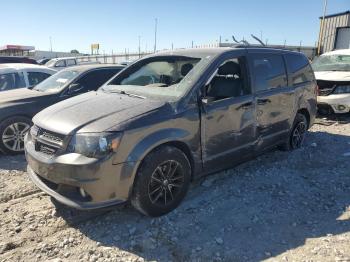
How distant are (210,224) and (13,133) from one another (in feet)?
13.6

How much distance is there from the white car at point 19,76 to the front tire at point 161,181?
5793 millimetres

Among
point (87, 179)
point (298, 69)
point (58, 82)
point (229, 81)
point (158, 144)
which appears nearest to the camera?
point (87, 179)

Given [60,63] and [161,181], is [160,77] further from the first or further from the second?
[60,63]

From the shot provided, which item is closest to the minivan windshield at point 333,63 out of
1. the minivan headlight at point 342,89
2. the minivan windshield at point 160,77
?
the minivan headlight at point 342,89

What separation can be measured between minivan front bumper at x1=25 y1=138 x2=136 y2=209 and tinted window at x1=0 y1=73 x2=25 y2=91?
5583 mm

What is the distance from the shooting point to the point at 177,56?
195 inches

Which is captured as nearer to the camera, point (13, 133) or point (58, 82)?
point (13, 133)

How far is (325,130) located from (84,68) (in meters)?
5.32

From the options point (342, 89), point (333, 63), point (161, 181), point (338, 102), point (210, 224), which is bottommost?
point (210, 224)

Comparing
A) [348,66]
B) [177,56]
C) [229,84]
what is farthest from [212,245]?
[348,66]

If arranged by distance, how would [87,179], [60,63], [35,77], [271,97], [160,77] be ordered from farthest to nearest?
1. [60,63]
2. [35,77]
3. [271,97]
4. [160,77]
5. [87,179]

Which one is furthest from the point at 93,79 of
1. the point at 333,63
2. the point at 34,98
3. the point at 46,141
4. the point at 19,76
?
the point at 333,63

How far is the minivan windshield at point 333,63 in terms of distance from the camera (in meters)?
9.84

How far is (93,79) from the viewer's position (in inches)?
291
